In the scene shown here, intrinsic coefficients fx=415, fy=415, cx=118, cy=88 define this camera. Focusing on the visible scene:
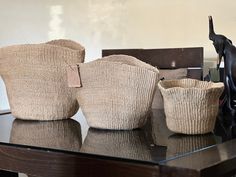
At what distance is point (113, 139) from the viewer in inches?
38.7

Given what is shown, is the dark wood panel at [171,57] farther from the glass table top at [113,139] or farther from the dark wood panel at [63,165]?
the dark wood panel at [63,165]

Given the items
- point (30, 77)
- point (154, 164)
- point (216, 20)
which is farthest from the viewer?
point (216, 20)

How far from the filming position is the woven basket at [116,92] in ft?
3.36

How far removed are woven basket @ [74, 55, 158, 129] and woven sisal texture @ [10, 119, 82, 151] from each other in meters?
0.09

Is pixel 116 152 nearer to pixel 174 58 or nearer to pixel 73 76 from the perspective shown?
pixel 73 76

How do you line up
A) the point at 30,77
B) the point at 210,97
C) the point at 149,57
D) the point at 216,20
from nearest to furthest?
the point at 210,97
the point at 30,77
the point at 149,57
the point at 216,20

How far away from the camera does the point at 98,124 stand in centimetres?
111

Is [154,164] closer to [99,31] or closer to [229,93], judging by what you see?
[229,93]

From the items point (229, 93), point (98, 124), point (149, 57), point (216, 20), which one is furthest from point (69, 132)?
point (216, 20)

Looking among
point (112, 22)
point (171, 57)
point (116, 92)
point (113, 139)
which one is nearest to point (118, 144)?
point (113, 139)

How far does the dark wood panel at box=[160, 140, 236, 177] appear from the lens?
0.69m

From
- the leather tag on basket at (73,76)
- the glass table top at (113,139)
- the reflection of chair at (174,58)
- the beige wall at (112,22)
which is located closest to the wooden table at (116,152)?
the glass table top at (113,139)

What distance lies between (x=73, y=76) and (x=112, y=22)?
6.73 feet

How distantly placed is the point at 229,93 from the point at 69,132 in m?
0.52
